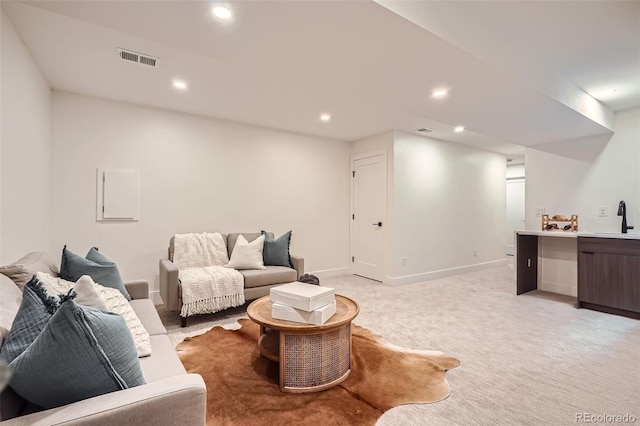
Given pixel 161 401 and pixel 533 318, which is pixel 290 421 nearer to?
pixel 161 401

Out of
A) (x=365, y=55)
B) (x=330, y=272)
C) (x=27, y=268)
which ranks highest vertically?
(x=365, y=55)

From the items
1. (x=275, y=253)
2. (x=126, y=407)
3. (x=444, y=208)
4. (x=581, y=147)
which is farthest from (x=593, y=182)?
(x=126, y=407)

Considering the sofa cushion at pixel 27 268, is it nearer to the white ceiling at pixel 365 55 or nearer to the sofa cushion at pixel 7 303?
the sofa cushion at pixel 7 303

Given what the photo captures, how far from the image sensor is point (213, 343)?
102 inches

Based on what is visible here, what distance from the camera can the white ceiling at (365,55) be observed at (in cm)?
169

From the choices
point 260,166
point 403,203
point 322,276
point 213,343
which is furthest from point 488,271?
point 213,343

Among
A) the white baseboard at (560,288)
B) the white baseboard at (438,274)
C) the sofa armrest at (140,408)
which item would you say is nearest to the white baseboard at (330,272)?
the white baseboard at (438,274)

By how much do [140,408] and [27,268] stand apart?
1238mm

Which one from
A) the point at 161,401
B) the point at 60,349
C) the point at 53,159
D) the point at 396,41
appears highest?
the point at 396,41

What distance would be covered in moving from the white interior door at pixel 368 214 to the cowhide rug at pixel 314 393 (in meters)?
2.46

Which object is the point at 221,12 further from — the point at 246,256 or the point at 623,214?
the point at 623,214

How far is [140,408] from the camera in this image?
923 millimetres

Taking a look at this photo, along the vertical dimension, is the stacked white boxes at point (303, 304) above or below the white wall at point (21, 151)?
below

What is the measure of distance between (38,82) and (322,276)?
13.9ft
